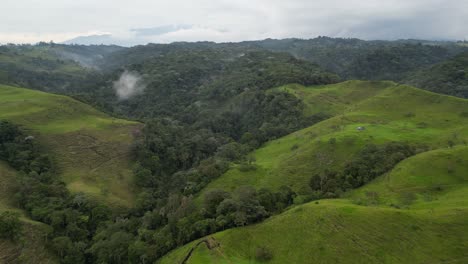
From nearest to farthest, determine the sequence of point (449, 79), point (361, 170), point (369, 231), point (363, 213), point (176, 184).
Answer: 1. point (369, 231)
2. point (363, 213)
3. point (361, 170)
4. point (176, 184)
5. point (449, 79)

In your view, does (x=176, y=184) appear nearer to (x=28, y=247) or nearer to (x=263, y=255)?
(x=28, y=247)

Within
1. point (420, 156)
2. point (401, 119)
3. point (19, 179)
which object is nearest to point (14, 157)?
point (19, 179)

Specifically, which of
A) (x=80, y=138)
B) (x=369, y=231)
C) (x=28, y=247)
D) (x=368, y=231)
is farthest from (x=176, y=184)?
(x=369, y=231)

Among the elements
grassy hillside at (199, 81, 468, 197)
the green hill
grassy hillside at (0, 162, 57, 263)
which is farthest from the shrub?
grassy hillside at (0, 162, 57, 263)

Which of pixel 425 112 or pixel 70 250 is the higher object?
pixel 425 112

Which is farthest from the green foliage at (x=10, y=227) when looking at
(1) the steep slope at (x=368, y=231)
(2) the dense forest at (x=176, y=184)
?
(1) the steep slope at (x=368, y=231)

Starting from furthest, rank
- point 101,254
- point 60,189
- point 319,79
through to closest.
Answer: point 319,79, point 60,189, point 101,254

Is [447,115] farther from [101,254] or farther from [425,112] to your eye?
[101,254]
